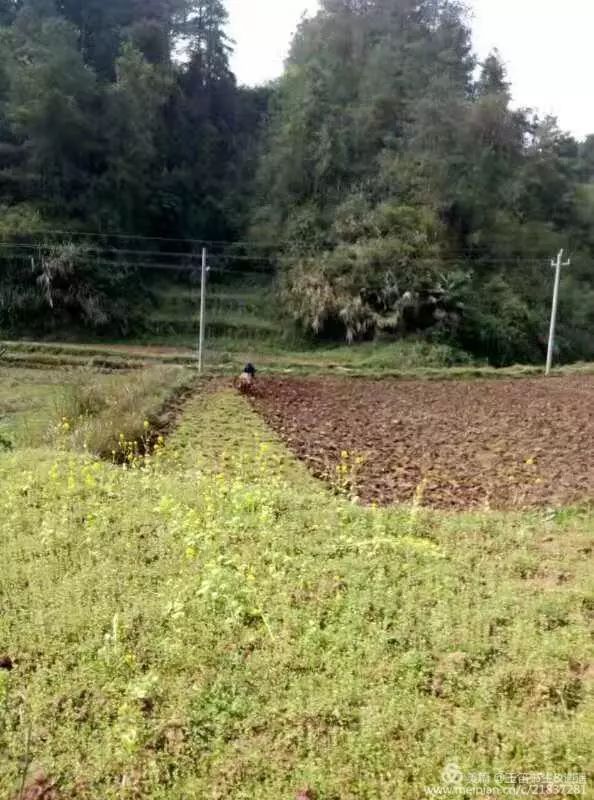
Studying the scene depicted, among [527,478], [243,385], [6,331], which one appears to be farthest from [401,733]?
[6,331]

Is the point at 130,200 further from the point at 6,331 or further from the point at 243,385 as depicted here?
the point at 243,385

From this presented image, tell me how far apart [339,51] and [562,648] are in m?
30.8

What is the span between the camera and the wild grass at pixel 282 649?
8.45ft

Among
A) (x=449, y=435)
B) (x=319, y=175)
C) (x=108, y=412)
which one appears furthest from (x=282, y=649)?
(x=319, y=175)

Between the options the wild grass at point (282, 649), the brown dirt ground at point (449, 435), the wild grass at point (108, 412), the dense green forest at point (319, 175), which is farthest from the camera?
the dense green forest at point (319, 175)

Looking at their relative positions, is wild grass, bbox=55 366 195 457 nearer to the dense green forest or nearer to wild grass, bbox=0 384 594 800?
wild grass, bbox=0 384 594 800

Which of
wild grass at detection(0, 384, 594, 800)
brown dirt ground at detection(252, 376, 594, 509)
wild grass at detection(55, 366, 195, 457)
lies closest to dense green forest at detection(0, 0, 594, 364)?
brown dirt ground at detection(252, 376, 594, 509)

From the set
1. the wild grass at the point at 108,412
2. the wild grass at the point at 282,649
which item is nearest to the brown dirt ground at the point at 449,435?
the wild grass at the point at 282,649

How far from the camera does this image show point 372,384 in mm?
15648

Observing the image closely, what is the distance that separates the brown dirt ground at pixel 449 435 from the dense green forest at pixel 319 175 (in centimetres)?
744

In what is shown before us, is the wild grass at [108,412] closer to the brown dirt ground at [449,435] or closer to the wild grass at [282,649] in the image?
the brown dirt ground at [449,435]

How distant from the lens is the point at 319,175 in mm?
25422

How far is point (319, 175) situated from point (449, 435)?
18.4 meters

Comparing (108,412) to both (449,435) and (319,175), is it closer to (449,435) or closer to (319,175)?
(449,435)
